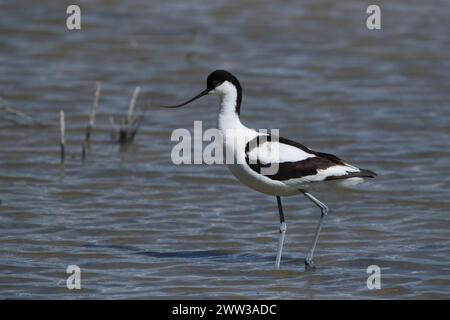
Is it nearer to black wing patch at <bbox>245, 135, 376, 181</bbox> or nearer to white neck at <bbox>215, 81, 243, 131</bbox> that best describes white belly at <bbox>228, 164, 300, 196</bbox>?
black wing patch at <bbox>245, 135, 376, 181</bbox>

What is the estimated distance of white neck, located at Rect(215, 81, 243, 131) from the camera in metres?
7.32

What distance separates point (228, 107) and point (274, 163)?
0.51 meters

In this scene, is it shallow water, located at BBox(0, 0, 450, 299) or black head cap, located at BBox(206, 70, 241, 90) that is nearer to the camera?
shallow water, located at BBox(0, 0, 450, 299)

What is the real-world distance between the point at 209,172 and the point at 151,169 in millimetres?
507

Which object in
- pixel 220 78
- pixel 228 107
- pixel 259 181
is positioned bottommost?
pixel 259 181

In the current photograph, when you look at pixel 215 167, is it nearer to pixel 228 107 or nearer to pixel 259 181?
pixel 228 107

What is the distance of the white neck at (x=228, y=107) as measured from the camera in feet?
24.0

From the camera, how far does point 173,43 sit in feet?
46.4

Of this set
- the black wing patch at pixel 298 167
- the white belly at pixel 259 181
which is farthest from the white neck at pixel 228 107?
the white belly at pixel 259 181

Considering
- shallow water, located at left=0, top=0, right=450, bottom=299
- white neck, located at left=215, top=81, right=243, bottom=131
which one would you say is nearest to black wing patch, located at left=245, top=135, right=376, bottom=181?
white neck, located at left=215, top=81, right=243, bottom=131

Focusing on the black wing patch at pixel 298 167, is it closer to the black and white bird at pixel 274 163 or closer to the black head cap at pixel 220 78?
the black and white bird at pixel 274 163

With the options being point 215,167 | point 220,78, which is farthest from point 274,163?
point 215,167

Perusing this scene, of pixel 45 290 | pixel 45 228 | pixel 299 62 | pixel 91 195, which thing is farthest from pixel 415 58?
pixel 45 290

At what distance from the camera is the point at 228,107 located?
738cm
